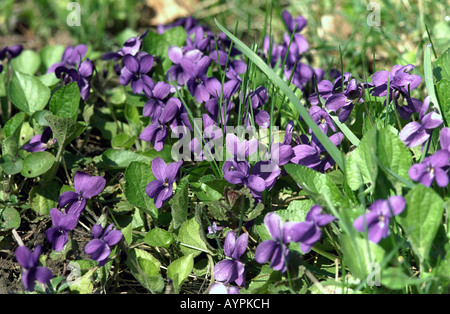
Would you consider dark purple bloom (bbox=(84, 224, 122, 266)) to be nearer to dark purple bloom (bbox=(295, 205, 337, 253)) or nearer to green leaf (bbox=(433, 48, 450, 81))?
dark purple bloom (bbox=(295, 205, 337, 253))

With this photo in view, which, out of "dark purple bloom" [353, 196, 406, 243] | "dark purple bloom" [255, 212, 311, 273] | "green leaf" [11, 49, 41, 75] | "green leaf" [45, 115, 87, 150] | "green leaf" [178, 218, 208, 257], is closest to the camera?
"dark purple bloom" [353, 196, 406, 243]

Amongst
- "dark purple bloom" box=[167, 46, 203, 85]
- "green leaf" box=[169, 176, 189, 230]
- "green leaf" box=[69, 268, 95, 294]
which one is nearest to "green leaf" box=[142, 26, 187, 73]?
"dark purple bloom" box=[167, 46, 203, 85]

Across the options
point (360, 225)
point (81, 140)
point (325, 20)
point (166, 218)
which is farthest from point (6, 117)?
point (325, 20)

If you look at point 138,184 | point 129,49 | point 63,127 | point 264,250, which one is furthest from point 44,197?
point 264,250

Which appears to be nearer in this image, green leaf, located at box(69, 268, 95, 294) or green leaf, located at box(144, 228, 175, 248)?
green leaf, located at box(69, 268, 95, 294)

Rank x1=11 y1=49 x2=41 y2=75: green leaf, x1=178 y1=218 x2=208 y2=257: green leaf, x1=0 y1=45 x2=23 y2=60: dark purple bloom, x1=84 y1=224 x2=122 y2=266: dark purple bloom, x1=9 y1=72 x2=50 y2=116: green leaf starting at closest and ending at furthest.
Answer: x1=84 y1=224 x2=122 y2=266: dark purple bloom → x1=178 y1=218 x2=208 y2=257: green leaf → x1=9 y1=72 x2=50 y2=116: green leaf → x1=0 y1=45 x2=23 y2=60: dark purple bloom → x1=11 y1=49 x2=41 y2=75: green leaf

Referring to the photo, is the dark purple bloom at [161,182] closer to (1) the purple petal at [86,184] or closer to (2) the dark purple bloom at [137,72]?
(1) the purple petal at [86,184]

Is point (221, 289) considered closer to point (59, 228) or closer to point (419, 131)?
point (59, 228)

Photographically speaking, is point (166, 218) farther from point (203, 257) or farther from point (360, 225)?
point (360, 225)
